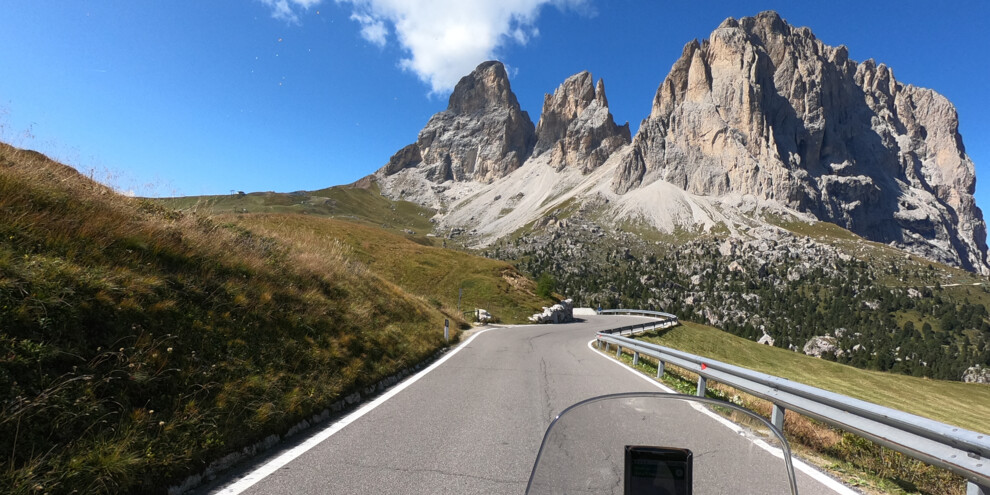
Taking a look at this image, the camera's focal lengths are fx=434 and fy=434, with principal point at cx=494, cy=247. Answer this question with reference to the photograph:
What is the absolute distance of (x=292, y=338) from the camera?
308 inches

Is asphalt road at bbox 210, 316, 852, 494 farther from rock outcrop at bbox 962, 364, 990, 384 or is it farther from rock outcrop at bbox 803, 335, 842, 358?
rock outcrop at bbox 962, 364, 990, 384

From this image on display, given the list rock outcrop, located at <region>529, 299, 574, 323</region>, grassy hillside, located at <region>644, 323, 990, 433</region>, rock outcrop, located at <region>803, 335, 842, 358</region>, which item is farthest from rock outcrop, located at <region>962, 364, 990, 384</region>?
rock outcrop, located at <region>529, 299, 574, 323</region>

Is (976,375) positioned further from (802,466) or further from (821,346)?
(802,466)

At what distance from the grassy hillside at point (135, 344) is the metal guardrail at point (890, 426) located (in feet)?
20.1

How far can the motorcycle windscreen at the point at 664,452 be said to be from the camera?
2.02 m

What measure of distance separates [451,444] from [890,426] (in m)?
4.80

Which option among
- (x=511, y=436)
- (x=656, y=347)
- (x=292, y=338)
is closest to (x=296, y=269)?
(x=292, y=338)

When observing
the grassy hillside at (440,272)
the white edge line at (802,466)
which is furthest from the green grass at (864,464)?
Answer: the grassy hillside at (440,272)

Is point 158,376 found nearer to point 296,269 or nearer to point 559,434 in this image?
point 559,434

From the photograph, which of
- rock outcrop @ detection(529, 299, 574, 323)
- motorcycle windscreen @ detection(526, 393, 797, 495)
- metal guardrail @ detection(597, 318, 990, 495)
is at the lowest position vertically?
rock outcrop @ detection(529, 299, 574, 323)

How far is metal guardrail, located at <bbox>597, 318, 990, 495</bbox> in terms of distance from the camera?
364 cm

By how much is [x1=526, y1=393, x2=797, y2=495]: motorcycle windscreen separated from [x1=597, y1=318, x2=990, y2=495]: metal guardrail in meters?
3.05

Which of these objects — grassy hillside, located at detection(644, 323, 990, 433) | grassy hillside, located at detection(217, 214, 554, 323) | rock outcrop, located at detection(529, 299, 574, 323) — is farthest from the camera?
grassy hillside, located at detection(217, 214, 554, 323)

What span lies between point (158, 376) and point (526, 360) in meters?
10.7
